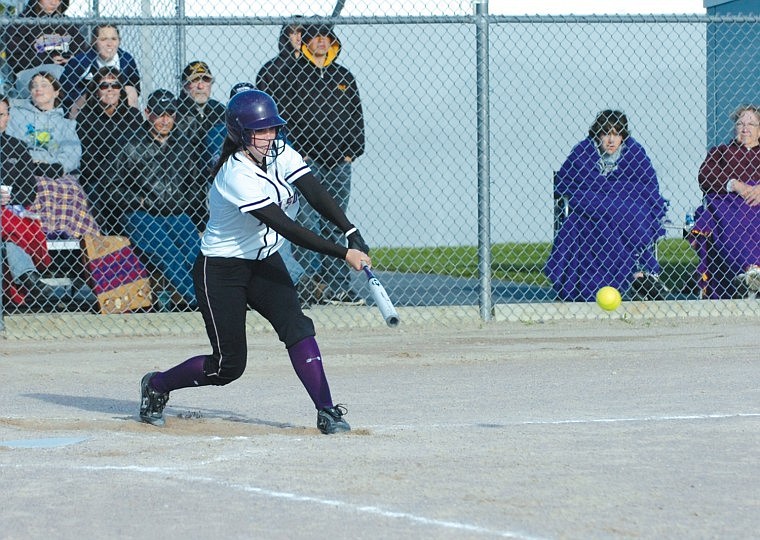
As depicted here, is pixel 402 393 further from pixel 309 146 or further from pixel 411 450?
pixel 309 146

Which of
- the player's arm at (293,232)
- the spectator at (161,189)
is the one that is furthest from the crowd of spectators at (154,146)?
the player's arm at (293,232)

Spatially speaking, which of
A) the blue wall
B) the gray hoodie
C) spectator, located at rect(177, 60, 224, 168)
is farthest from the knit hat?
the blue wall

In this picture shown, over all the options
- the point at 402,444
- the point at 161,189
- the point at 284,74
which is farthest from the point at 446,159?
the point at 402,444

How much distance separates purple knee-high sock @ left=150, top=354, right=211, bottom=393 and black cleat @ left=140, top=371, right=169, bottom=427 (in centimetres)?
3

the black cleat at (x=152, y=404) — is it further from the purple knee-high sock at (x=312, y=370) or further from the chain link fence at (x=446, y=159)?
the chain link fence at (x=446, y=159)

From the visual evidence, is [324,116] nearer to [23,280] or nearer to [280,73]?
[280,73]

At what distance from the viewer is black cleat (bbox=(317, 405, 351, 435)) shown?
6.55 meters

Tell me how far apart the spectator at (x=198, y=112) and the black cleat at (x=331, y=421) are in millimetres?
4545

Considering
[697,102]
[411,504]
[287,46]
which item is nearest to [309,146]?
[287,46]

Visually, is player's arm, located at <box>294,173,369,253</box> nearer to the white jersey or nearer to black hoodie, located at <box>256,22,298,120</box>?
the white jersey

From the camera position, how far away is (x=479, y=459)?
574cm

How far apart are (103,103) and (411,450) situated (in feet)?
19.1

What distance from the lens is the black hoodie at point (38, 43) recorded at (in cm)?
1166

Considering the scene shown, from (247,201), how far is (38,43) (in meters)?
6.22
